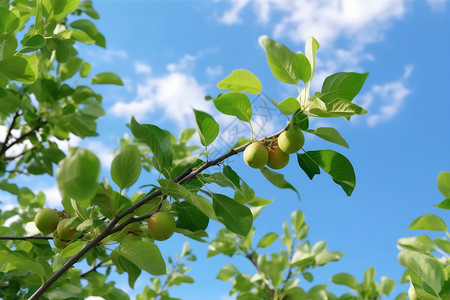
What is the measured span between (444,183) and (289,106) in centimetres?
90

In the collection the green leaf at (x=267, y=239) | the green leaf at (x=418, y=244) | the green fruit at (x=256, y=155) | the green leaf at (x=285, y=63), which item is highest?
the green leaf at (x=267, y=239)

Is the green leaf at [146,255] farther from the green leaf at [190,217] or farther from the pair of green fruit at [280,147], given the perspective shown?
the pair of green fruit at [280,147]

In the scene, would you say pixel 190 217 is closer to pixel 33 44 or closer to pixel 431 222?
pixel 33 44

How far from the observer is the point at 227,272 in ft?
10.2

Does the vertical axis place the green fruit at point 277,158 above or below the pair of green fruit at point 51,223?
above

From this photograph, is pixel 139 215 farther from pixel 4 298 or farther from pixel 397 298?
pixel 397 298

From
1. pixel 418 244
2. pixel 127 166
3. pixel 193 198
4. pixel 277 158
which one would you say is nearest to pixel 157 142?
pixel 127 166

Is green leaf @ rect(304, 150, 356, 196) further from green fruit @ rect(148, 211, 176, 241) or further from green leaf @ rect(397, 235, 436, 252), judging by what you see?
green leaf @ rect(397, 235, 436, 252)

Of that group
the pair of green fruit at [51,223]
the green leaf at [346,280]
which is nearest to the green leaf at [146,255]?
the pair of green fruit at [51,223]

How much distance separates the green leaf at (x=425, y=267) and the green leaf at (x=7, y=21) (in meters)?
1.55

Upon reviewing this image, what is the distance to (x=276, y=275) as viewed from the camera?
289cm

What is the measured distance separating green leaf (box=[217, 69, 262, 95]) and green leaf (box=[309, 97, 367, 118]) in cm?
19

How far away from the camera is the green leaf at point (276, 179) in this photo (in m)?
1.05

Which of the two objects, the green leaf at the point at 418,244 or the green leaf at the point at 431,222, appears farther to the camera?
the green leaf at the point at 418,244
